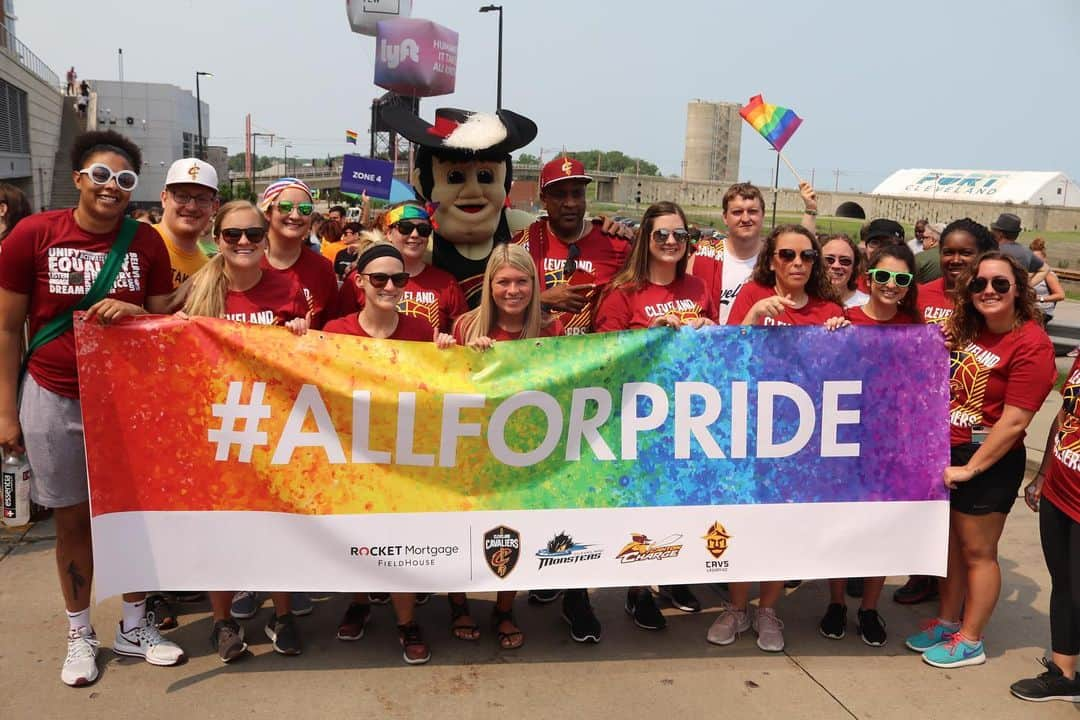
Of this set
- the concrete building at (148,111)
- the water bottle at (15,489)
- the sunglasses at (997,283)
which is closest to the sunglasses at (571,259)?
the sunglasses at (997,283)

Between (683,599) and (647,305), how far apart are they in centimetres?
150

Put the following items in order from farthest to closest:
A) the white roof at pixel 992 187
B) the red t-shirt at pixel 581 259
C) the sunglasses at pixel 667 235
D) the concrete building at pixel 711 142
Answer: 1. the concrete building at pixel 711 142
2. the white roof at pixel 992 187
3. the red t-shirt at pixel 581 259
4. the sunglasses at pixel 667 235

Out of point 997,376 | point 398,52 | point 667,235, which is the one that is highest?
point 398,52

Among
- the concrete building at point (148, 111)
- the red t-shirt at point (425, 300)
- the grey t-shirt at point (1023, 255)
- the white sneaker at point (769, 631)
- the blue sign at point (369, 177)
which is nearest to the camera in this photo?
the white sneaker at point (769, 631)

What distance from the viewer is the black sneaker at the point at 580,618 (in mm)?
4016

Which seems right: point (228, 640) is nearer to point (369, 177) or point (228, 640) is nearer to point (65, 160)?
point (369, 177)

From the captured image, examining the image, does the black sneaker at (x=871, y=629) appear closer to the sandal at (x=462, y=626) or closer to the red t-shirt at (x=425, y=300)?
the sandal at (x=462, y=626)

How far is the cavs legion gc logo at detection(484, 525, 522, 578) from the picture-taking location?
375 centimetres

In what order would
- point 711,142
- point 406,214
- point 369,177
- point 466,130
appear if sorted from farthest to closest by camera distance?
point 711,142 < point 369,177 < point 466,130 < point 406,214

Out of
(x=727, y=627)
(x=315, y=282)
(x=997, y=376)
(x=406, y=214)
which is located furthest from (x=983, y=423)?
(x=315, y=282)

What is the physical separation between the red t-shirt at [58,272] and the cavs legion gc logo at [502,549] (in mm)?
1798

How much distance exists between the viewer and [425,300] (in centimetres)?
431

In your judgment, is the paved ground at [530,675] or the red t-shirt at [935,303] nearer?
the paved ground at [530,675]

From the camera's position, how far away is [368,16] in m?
39.3
